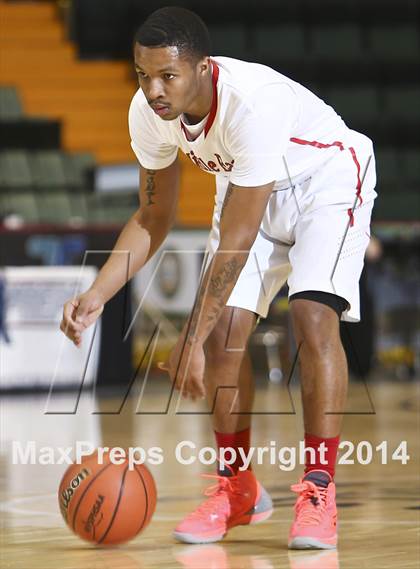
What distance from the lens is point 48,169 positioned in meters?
14.4

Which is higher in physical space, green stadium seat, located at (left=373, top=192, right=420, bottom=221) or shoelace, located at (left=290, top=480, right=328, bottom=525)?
shoelace, located at (left=290, top=480, right=328, bottom=525)

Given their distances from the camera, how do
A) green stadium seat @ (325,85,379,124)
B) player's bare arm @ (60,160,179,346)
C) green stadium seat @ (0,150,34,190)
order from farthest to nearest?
1. green stadium seat @ (0,150,34,190)
2. green stadium seat @ (325,85,379,124)
3. player's bare arm @ (60,160,179,346)

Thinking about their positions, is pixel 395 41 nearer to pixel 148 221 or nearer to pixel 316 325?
pixel 148 221

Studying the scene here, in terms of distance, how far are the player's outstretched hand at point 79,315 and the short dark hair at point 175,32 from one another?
0.67 meters

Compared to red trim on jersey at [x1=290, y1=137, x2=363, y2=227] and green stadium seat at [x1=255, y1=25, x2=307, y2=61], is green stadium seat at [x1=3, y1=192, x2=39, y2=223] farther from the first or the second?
red trim on jersey at [x1=290, y1=137, x2=363, y2=227]

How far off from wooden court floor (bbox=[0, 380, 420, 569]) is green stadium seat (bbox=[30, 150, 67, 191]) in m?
6.96

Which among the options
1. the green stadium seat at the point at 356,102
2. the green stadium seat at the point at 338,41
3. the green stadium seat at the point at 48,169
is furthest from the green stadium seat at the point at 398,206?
the green stadium seat at the point at 48,169

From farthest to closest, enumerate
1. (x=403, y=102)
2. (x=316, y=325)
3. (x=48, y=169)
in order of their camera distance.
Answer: (x=48, y=169) < (x=403, y=102) < (x=316, y=325)

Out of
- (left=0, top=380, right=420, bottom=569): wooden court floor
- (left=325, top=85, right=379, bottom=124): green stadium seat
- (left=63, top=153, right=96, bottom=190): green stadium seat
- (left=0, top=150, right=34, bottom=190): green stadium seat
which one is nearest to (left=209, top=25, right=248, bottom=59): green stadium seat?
(left=325, top=85, right=379, bottom=124): green stadium seat

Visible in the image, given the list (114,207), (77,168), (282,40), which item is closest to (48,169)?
(77,168)

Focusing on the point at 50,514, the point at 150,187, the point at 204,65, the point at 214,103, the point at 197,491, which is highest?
the point at 204,65

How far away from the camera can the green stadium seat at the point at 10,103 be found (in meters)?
14.7

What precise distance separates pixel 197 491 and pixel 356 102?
10193 mm

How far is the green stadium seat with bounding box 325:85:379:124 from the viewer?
44.4 feet
